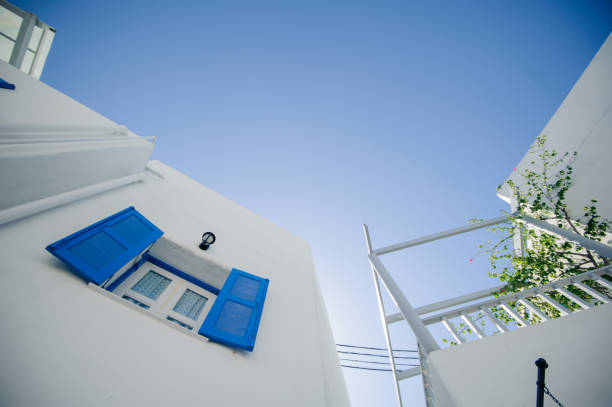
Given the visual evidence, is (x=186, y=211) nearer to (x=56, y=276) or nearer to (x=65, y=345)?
(x=56, y=276)

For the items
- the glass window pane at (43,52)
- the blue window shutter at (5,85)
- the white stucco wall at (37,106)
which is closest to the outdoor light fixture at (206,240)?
the white stucco wall at (37,106)

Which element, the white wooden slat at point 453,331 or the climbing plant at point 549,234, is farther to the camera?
the climbing plant at point 549,234

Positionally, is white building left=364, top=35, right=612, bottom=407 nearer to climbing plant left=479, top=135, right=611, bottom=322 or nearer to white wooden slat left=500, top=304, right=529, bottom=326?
white wooden slat left=500, top=304, right=529, bottom=326

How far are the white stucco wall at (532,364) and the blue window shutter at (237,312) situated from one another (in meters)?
1.80

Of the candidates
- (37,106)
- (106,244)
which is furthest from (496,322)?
(37,106)

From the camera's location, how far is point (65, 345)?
65.2 inches

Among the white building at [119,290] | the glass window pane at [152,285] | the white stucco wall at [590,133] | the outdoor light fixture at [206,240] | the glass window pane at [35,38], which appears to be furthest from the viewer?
the white stucco wall at [590,133]

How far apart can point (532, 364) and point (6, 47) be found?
Result: 7.87 meters

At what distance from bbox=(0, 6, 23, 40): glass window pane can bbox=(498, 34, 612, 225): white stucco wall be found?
33.2 ft

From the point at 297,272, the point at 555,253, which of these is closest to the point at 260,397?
the point at 297,272

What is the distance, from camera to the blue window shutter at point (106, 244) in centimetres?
220

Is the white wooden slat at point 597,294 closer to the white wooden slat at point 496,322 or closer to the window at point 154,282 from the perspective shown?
the white wooden slat at point 496,322

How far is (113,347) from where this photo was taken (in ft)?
6.02

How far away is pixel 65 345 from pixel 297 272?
3.42 m
